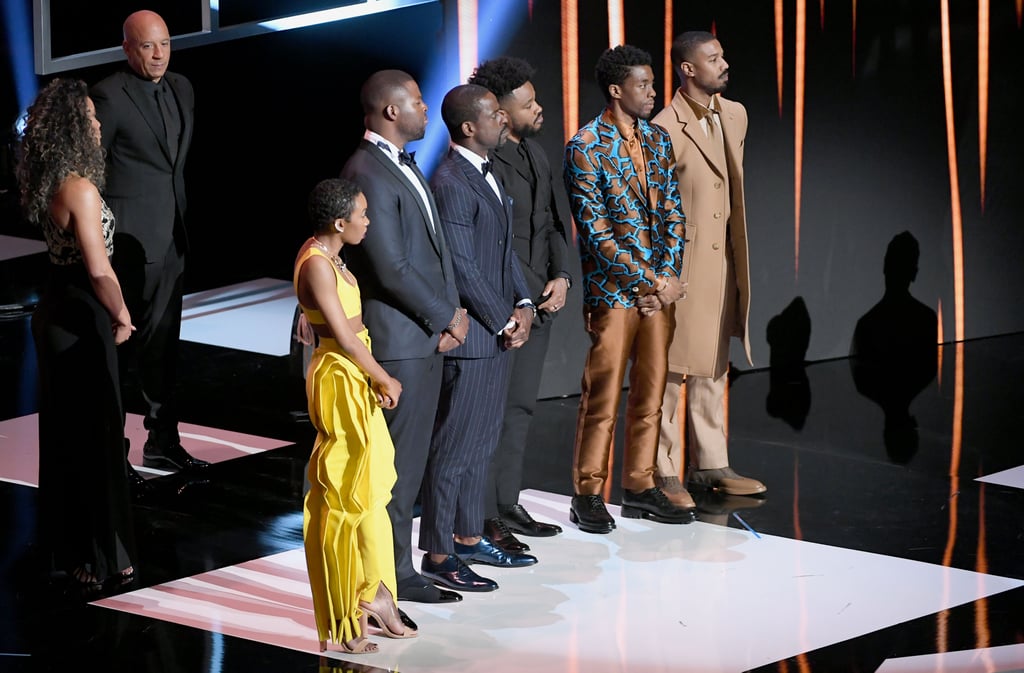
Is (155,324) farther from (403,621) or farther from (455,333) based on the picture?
(403,621)

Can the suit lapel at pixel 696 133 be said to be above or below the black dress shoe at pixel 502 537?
above

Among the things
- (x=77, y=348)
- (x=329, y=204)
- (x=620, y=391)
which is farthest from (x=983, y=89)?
(x=77, y=348)

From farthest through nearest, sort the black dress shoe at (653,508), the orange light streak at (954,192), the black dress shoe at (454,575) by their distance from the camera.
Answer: the orange light streak at (954,192), the black dress shoe at (653,508), the black dress shoe at (454,575)

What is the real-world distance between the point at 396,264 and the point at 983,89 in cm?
593

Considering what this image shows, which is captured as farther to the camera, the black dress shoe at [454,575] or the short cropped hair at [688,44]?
the short cropped hair at [688,44]

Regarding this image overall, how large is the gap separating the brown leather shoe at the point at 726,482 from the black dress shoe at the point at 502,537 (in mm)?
1070

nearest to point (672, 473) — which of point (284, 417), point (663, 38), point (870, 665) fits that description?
point (870, 665)

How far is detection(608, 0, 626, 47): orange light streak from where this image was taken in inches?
282

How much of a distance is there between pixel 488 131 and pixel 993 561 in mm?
2156

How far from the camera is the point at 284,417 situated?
6641mm

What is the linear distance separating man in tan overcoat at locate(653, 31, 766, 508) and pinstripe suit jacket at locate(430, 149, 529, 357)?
1159 millimetres

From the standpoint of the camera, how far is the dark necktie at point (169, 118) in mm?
5504

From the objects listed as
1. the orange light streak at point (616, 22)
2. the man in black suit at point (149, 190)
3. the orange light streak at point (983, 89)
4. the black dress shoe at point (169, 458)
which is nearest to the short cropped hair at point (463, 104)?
the man in black suit at point (149, 190)

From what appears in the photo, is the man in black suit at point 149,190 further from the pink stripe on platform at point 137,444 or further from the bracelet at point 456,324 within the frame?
the bracelet at point 456,324
